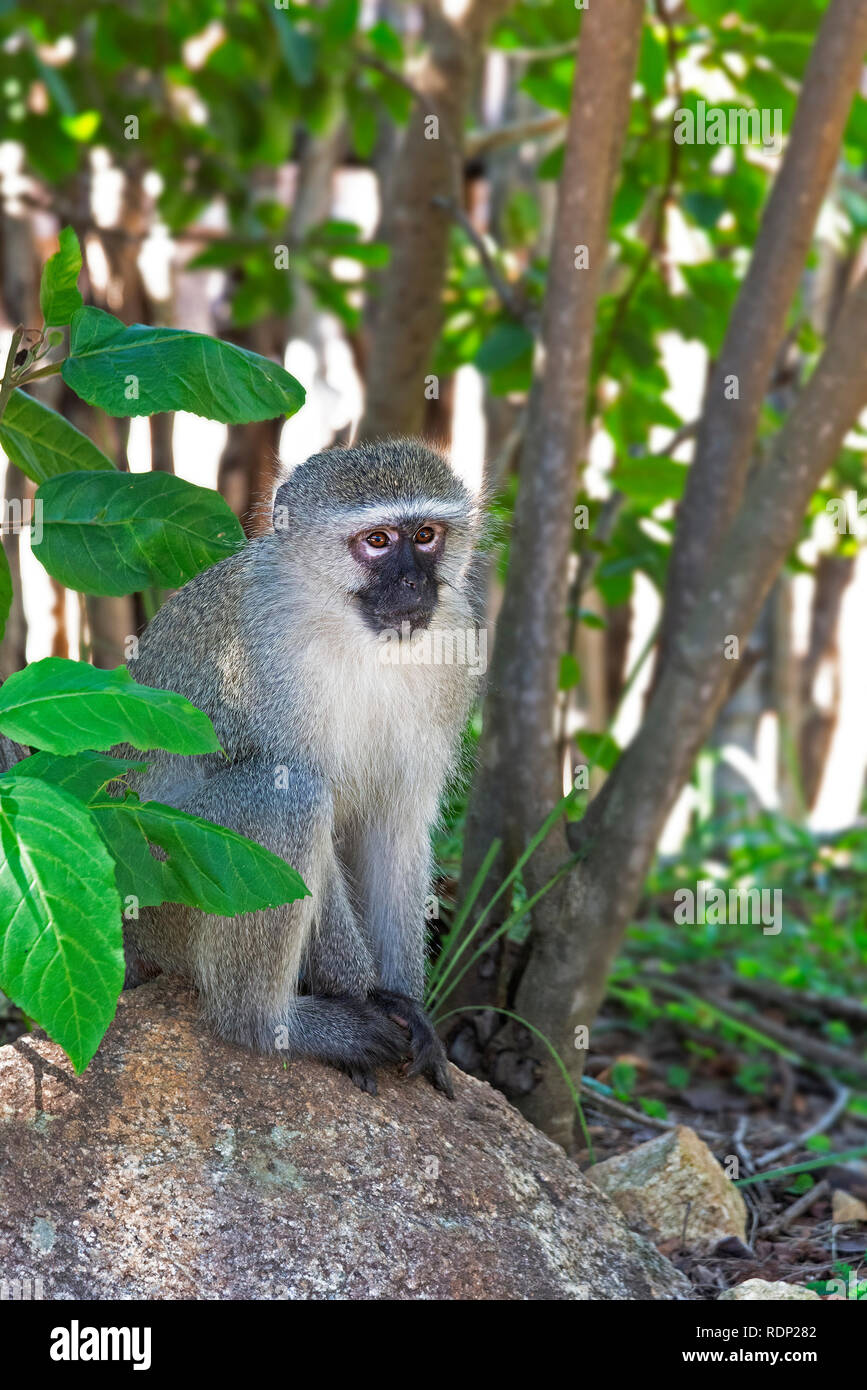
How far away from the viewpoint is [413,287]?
19.0 feet

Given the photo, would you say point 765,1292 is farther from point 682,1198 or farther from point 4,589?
point 4,589

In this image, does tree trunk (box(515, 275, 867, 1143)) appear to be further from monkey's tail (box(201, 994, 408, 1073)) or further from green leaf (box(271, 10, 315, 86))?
green leaf (box(271, 10, 315, 86))

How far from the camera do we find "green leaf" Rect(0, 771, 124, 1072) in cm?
239

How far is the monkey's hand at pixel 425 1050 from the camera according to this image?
3.54 meters

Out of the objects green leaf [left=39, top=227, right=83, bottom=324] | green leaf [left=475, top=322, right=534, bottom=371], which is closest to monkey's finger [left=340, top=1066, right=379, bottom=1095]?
green leaf [left=39, top=227, right=83, bottom=324]

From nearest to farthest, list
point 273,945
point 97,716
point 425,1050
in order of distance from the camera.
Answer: point 97,716 → point 273,945 → point 425,1050

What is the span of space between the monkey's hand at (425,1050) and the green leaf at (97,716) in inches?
54.9

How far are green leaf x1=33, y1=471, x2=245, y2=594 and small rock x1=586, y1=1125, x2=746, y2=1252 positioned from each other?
1.97 metres

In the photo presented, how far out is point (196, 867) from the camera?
2.76 meters

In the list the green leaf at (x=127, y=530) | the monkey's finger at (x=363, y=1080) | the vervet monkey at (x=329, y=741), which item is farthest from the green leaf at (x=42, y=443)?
the monkey's finger at (x=363, y=1080)

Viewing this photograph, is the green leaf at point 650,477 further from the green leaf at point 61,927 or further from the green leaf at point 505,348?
the green leaf at point 61,927

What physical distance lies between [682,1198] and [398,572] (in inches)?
69.1

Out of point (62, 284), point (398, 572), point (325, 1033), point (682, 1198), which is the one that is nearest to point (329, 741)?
point (398, 572)
